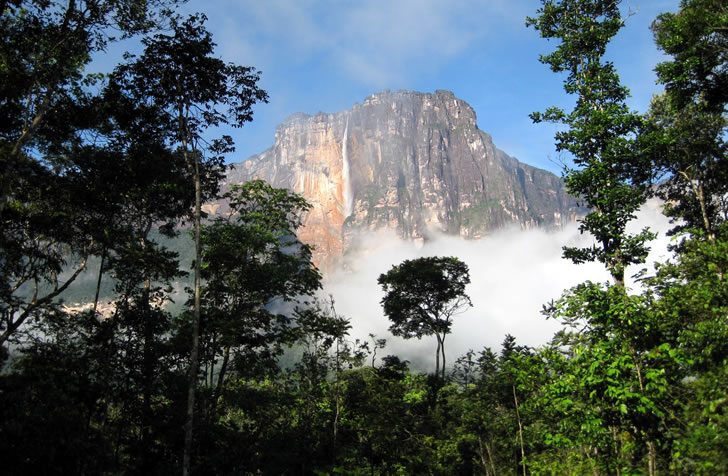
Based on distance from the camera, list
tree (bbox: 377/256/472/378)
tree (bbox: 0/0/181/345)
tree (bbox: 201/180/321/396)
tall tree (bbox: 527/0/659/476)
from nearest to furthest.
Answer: tall tree (bbox: 527/0/659/476), tree (bbox: 0/0/181/345), tree (bbox: 201/180/321/396), tree (bbox: 377/256/472/378)

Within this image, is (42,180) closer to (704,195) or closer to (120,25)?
(120,25)

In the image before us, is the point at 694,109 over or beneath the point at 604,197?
over

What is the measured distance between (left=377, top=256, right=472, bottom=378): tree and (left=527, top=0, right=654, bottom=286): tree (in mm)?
16857

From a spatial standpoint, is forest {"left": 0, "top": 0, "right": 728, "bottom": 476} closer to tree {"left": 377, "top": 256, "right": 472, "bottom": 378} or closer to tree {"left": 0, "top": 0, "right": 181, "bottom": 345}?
tree {"left": 0, "top": 0, "right": 181, "bottom": 345}

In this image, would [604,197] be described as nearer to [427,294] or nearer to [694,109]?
[694,109]

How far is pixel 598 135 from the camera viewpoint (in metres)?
11.8

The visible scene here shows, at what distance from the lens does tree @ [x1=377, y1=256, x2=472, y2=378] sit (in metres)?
29.6

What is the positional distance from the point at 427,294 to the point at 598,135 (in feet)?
64.7

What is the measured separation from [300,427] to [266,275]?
5.80m

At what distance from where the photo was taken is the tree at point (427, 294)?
29625 mm

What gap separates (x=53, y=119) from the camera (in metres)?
12.8

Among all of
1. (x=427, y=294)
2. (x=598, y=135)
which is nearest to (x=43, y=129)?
(x=598, y=135)

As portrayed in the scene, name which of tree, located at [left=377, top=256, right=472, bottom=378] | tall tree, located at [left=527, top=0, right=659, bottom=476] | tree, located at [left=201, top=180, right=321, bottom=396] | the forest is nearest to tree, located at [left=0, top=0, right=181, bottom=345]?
the forest

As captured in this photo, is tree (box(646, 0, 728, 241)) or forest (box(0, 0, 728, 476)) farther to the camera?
tree (box(646, 0, 728, 241))
